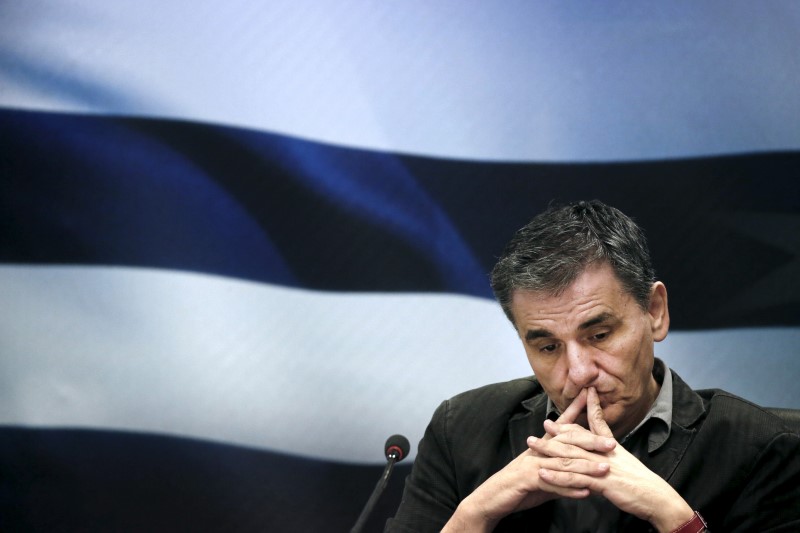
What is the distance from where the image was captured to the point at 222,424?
3031 millimetres

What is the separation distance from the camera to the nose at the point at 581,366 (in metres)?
1.83

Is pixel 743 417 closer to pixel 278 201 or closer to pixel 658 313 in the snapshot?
pixel 658 313

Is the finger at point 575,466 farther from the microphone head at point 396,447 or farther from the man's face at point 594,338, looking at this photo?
the microphone head at point 396,447

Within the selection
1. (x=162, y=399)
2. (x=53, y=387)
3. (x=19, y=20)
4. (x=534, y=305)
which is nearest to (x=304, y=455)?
(x=162, y=399)

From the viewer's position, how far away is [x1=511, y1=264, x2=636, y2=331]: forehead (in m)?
1.82

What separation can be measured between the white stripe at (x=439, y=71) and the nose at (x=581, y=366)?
1242 millimetres

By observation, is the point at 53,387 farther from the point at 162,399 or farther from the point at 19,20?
the point at 19,20

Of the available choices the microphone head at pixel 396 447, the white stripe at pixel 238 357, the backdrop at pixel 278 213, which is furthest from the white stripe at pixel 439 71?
the microphone head at pixel 396 447

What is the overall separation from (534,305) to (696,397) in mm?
454

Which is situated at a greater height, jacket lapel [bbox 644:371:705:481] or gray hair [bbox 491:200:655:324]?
gray hair [bbox 491:200:655:324]

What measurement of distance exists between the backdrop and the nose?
1.11 meters

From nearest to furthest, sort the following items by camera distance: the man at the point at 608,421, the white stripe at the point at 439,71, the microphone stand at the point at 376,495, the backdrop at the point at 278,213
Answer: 1. the man at the point at 608,421
2. the microphone stand at the point at 376,495
3. the white stripe at the point at 439,71
4. the backdrop at the point at 278,213

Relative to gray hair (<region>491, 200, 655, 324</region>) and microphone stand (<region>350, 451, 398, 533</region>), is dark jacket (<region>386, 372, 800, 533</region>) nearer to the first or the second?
microphone stand (<region>350, 451, 398, 533</region>)

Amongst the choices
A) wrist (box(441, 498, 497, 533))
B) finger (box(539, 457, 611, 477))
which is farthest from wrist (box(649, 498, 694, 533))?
wrist (box(441, 498, 497, 533))
